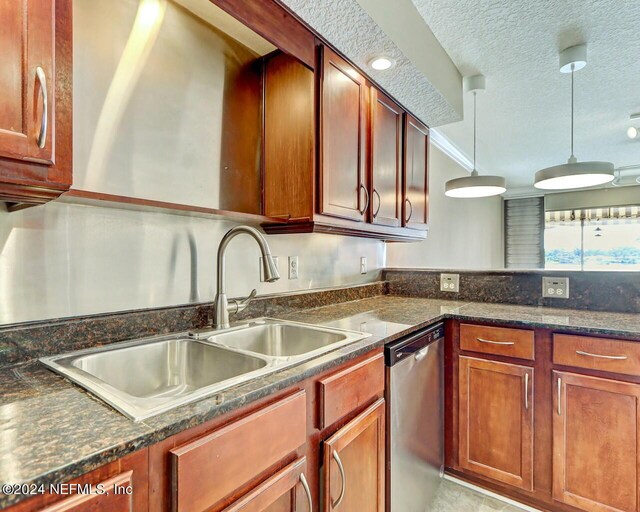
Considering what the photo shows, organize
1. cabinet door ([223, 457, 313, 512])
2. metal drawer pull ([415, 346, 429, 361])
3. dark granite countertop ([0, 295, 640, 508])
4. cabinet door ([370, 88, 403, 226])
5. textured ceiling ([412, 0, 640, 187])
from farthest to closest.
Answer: cabinet door ([370, 88, 403, 226]) < textured ceiling ([412, 0, 640, 187]) < metal drawer pull ([415, 346, 429, 361]) < cabinet door ([223, 457, 313, 512]) < dark granite countertop ([0, 295, 640, 508])

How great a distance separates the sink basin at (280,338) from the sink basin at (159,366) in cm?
17

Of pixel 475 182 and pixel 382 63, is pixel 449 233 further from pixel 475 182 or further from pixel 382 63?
pixel 382 63

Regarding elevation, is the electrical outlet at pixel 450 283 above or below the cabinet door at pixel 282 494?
above

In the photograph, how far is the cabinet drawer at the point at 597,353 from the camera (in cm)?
138

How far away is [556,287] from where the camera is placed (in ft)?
6.40

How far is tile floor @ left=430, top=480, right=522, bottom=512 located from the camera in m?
1.66

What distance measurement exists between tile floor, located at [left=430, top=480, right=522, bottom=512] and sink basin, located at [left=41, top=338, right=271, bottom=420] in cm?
134

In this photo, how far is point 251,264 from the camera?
1640mm

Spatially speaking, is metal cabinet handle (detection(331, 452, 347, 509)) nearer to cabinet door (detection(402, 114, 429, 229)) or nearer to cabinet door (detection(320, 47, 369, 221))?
cabinet door (detection(320, 47, 369, 221))

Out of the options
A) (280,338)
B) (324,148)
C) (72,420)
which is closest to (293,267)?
(280,338)

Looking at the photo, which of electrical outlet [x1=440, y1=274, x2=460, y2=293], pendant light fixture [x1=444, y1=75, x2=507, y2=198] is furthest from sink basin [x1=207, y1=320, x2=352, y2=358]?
pendant light fixture [x1=444, y1=75, x2=507, y2=198]

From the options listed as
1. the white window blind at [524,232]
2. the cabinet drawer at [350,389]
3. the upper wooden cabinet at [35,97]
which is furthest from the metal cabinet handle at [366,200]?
the white window blind at [524,232]

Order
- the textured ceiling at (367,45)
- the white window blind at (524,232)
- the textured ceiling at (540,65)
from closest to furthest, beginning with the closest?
the textured ceiling at (367,45)
the textured ceiling at (540,65)
the white window blind at (524,232)

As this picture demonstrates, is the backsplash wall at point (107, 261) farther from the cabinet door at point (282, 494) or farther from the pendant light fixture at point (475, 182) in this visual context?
the pendant light fixture at point (475, 182)
